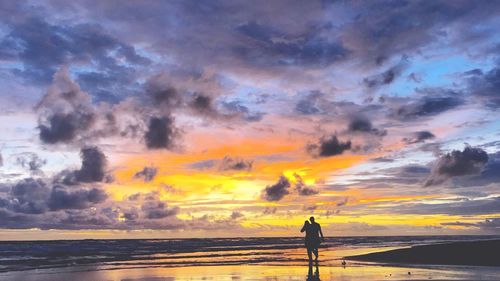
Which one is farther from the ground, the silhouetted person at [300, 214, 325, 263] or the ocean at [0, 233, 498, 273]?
the silhouetted person at [300, 214, 325, 263]

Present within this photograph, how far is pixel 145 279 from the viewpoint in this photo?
23656 mm

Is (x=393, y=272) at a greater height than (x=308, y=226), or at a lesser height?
lesser

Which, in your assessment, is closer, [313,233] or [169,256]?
[313,233]

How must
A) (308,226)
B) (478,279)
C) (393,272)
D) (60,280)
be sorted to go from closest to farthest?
1. (478,279)
2. (393,272)
3. (60,280)
4. (308,226)

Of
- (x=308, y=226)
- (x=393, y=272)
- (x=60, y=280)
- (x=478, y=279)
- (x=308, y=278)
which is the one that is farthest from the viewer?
(x=308, y=226)

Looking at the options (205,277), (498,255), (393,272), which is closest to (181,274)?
(205,277)

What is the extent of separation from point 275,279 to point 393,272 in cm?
584

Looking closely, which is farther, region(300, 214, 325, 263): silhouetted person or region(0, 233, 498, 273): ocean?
region(0, 233, 498, 273): ocean

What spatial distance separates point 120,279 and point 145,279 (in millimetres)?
1649

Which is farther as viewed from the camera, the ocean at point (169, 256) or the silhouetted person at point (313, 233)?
the ocean at point (169, 256)

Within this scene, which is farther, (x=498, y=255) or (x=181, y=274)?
(x=498, y=255)

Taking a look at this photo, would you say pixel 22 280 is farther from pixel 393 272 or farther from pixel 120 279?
pixel 393 272

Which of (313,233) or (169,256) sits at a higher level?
(313,233)

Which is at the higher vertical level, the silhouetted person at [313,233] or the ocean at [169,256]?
the silhouetted person at [313,233]
